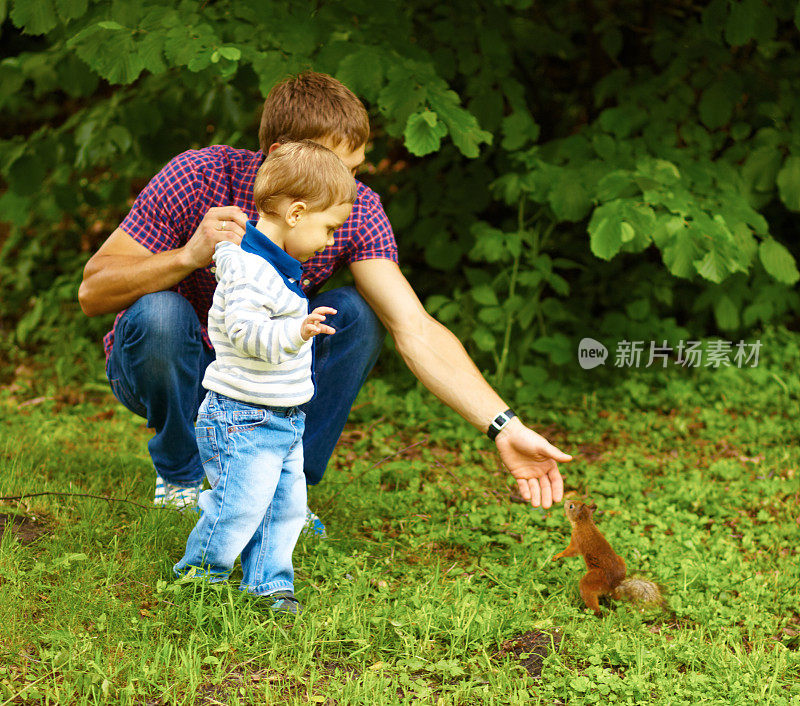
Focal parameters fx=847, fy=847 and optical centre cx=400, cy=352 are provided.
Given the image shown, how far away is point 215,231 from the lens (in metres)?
2.46

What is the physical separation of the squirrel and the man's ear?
49.5 inches

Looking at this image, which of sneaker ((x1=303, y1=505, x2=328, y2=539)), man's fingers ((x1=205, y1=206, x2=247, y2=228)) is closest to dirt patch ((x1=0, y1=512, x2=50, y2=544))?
sneaker ((x1=303, y1=505, x2=328, y2=539))

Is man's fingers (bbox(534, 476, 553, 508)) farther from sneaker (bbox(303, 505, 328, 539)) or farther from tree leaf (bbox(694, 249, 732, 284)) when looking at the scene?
tree leaf (bbox(694, 249, 732, 284))

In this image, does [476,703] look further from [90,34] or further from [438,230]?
[438,230]

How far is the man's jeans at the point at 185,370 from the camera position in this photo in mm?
2727

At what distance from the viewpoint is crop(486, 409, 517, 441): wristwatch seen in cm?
252

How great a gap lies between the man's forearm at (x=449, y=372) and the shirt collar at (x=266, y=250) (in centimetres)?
72

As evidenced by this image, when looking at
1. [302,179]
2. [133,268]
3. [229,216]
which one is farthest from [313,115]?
[133,268]

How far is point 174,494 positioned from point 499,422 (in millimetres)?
1194

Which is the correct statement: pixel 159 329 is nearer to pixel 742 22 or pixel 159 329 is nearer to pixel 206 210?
pixel 206 210

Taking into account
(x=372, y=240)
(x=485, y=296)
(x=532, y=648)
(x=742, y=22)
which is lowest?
(x=485, y=296)

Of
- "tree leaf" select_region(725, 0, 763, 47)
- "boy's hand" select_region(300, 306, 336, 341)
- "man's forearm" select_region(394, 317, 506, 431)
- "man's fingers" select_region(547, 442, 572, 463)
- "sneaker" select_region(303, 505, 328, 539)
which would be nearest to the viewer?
"boy's hand" select_region(300, 306, 336, 341)

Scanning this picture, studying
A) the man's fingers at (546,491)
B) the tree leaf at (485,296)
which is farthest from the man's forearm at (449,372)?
the tree leaf at (485,296)

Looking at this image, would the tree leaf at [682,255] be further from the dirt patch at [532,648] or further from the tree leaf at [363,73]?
the dirt patch at [532,648]
